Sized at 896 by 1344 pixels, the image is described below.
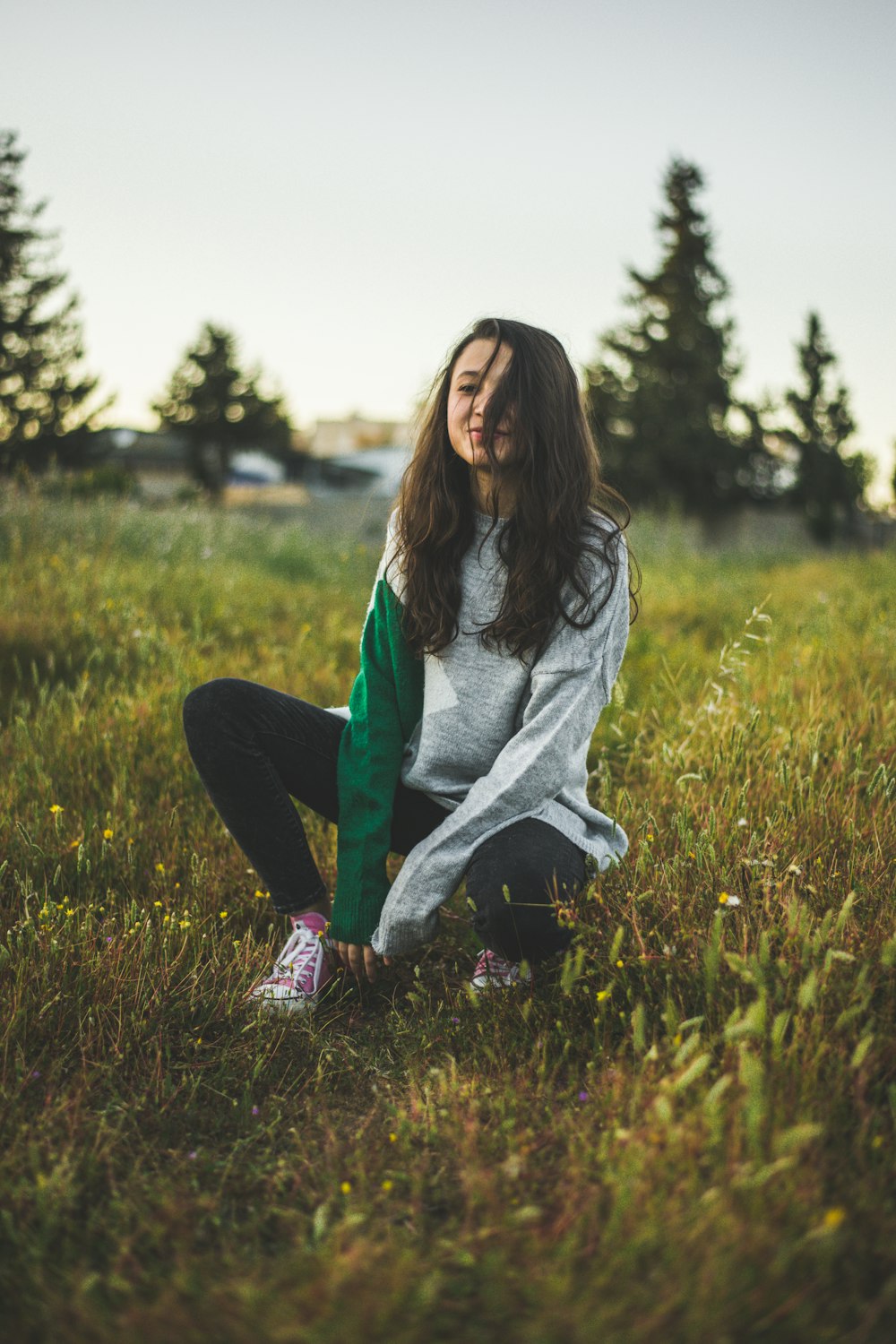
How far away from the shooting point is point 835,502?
93.3ft

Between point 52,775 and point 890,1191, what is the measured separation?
92.4 inches

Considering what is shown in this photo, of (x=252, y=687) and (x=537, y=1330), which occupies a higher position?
(x=252, y=687)

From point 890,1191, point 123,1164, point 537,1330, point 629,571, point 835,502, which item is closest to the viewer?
point 537,1330

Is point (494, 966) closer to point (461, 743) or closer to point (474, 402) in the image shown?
point (461, 743)

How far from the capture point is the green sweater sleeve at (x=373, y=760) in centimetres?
192

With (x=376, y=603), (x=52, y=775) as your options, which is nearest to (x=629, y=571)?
(x=376, y=603)

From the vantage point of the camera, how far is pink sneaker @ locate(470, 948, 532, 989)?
183 centimetres

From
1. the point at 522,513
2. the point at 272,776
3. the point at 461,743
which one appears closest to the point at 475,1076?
the point at 461,743

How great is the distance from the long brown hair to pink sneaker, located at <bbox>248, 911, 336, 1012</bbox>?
72 cm

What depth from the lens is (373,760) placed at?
2039 millimetres

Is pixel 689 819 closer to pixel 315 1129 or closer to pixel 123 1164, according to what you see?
pixel 315 1129

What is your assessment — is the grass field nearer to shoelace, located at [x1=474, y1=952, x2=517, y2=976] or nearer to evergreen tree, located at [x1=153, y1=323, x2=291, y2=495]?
shoelace, located at [x1=474, y1=952, x2=517, y2=976]

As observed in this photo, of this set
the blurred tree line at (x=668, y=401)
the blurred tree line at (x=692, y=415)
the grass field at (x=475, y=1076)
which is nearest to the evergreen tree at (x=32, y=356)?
the blurred tree line at (x=668, y=401)

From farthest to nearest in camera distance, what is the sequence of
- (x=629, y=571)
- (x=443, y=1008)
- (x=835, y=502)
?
(x=835, y=502) < (x=629, y=571) < (x=443, y=1008)
